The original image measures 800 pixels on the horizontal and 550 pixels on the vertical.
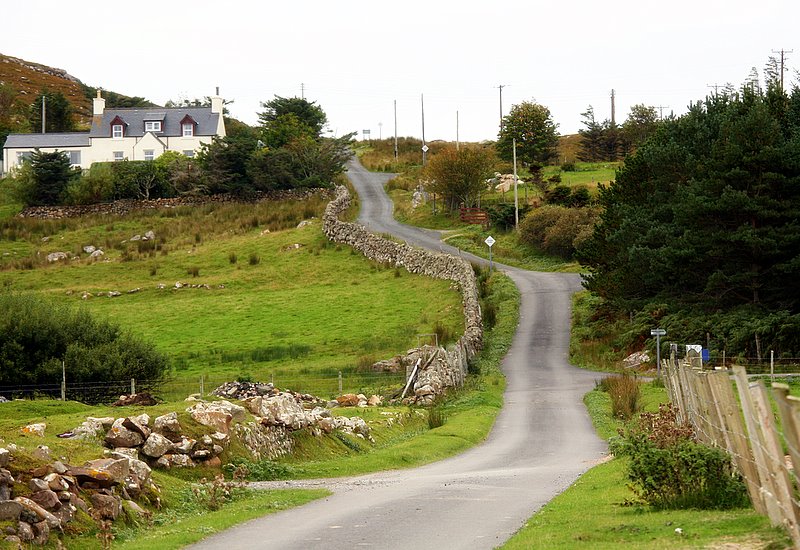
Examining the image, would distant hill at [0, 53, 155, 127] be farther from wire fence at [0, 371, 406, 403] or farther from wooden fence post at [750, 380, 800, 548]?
wooden fence post at [750, 380, 800, 548]

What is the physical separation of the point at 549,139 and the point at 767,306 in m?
66.9

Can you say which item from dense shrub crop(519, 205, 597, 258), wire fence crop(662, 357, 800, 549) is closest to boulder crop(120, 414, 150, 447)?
wire fence crop(662, 357, 800, 549)

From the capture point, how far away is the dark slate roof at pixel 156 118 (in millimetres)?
113188

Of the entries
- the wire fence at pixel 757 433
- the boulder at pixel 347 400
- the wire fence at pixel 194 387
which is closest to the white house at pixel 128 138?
the wire fence at pixel 194 387

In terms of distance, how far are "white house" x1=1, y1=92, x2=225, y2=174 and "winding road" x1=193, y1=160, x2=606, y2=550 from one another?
71.9m

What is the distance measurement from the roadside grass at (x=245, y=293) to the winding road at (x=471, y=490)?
7234mm

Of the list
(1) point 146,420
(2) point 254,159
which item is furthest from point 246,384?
(2) point 254,159

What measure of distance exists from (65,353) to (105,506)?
77.8 feet

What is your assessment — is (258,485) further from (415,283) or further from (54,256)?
(54,256)

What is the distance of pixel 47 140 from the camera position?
11606cm

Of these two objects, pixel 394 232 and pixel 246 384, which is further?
pixel 394 232

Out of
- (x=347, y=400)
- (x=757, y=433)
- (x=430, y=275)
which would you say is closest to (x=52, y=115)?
(x=430, y=275)

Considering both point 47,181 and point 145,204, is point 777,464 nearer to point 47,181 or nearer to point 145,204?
point 145,204

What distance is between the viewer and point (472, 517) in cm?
1683
